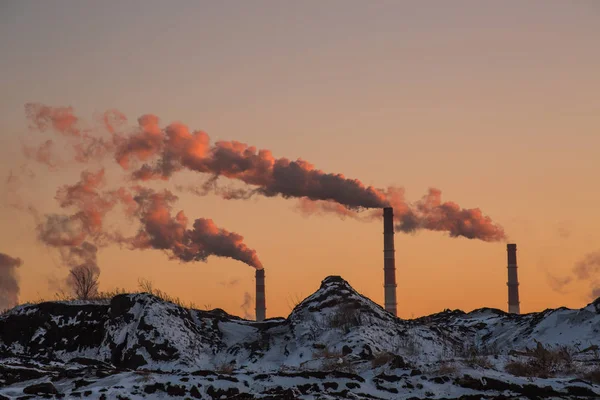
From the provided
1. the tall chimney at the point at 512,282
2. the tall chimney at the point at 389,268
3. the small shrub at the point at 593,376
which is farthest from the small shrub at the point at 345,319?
the tall chimney at the point at 512,282

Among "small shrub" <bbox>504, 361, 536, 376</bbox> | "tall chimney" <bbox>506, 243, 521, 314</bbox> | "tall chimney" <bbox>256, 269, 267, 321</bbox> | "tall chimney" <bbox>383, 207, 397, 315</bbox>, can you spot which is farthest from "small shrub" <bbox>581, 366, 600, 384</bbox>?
"tall chimney" <bbox>256, 269, 267, 321</bbox>

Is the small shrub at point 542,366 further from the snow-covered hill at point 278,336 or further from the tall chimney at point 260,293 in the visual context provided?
the tall chimney at point 260,293

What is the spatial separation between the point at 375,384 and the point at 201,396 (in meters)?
2.89

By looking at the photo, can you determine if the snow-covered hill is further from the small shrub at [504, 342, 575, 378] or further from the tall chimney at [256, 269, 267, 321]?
the tall chimney at [256, 269, 267, 321]

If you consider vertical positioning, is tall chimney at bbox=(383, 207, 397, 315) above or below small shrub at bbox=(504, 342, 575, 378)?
above

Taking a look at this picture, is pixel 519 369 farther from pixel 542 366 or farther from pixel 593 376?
pixel 593 376

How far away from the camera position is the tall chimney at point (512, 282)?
183ft

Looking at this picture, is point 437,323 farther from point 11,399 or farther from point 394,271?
point 394,271

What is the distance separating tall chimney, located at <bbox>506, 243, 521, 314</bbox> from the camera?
2200 inches

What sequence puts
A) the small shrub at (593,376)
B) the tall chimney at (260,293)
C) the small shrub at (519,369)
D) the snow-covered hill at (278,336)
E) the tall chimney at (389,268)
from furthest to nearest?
the tall chimney at (260,293)
the tall chimney at (389,268)
the snow-covered hill at (278,336)
the small shrub at (519,369)
the small shrub at (593,376)

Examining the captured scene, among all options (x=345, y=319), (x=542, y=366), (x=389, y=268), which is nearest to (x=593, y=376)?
(x=542, y=366)

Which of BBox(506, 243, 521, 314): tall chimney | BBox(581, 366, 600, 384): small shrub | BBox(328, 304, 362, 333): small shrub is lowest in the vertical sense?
BBox(581, 366, 600, 384): small shrub

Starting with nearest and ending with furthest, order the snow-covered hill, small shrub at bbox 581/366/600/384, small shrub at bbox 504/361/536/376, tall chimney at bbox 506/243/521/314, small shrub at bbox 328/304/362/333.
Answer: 1. small shrub at bbox 581/366/600/384
2. small shrub at bbox 504/361/536/376
3. the snow-covered hill
4. small shrub at bbox 328/304/362/333
5. tall chimney at bbox 506/243/521/314

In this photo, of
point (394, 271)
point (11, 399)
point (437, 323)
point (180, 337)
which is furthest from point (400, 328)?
point (394, 271)
